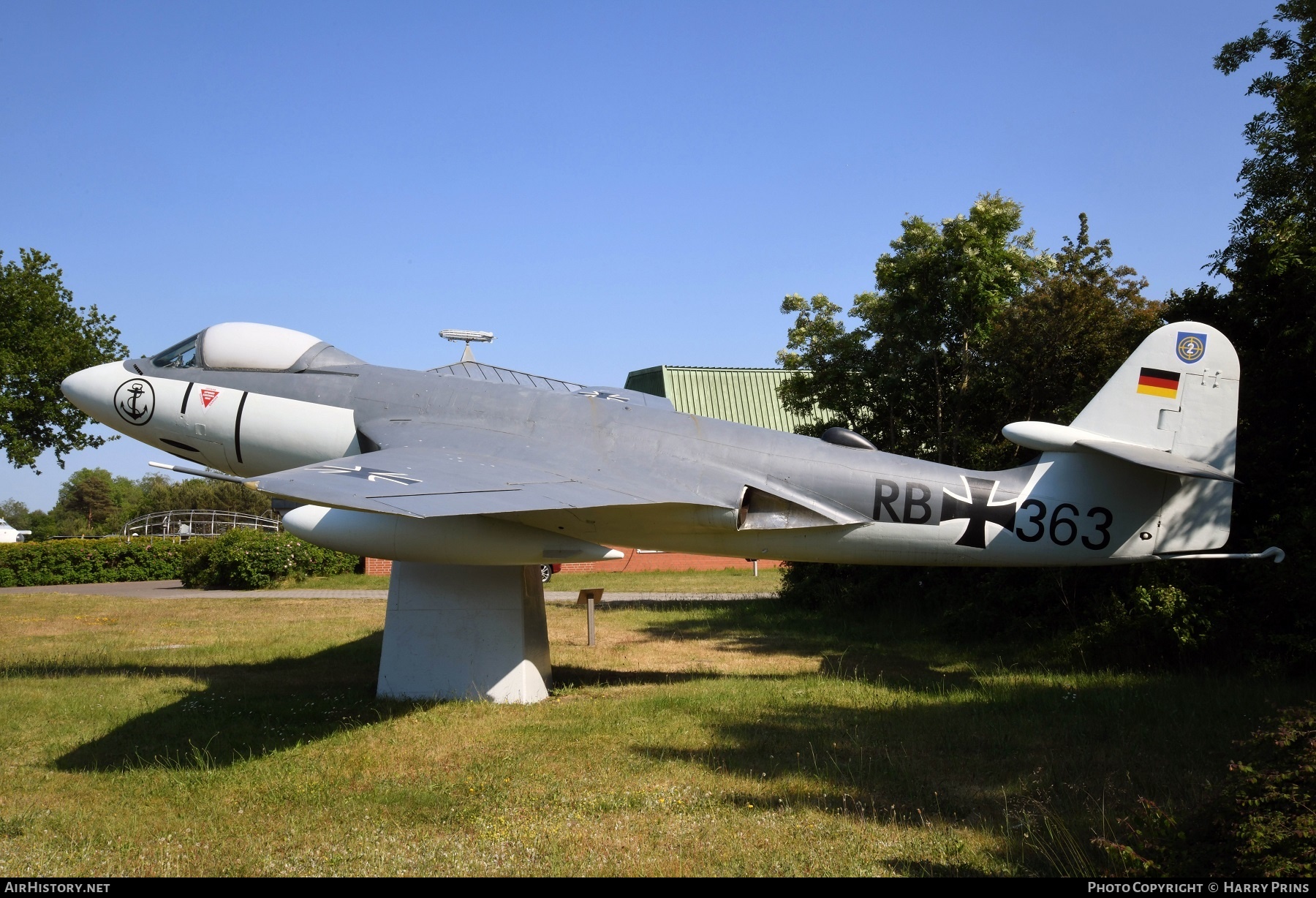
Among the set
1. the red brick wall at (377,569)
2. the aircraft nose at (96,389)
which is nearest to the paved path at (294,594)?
the red brick wall at (377,569)

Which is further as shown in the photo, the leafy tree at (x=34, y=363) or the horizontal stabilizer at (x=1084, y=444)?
the leafy tree at (x=34, y=363)

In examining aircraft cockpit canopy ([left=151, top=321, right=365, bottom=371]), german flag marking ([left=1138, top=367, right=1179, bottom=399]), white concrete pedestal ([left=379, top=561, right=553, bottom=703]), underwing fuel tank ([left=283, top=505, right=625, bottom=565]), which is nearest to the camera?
underwing fuel tank ([left=283, top=505, right=625, bottom=565])

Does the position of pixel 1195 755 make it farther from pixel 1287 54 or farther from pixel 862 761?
pixel 1287 54

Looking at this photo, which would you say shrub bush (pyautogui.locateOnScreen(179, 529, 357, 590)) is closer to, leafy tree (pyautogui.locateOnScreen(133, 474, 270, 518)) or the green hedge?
the green hedge

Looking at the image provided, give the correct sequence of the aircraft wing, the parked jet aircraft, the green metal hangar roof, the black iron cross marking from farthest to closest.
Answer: the green metal hangar roof < the black iron cross marking < the parked jet aircraft < the aircraft wing

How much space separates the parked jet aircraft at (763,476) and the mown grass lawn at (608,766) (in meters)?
1.69

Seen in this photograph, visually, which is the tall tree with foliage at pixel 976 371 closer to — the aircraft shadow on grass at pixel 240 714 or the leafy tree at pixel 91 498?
the aircraft shadow on grass at pixel 240 714

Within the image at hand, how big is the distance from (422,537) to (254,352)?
4.00m

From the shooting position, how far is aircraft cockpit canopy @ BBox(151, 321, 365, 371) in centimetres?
1070

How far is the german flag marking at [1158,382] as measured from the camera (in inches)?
358

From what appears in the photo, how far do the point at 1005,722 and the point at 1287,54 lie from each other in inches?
449

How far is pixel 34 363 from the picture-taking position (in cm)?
2689

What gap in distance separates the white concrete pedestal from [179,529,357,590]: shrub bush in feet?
59.7

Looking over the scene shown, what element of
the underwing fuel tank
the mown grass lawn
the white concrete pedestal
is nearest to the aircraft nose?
the mown grass lawn
